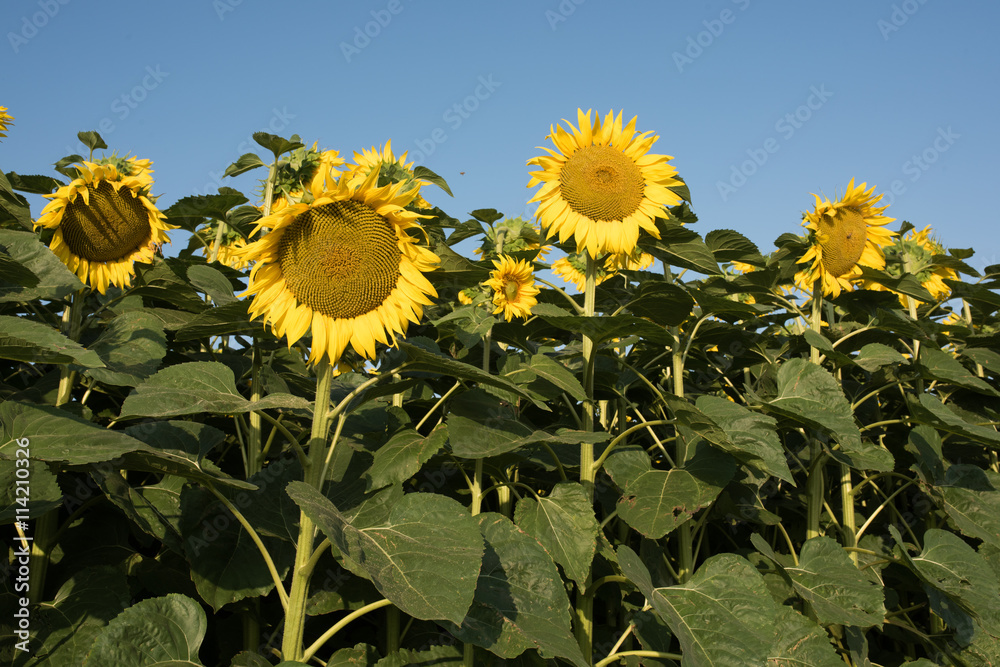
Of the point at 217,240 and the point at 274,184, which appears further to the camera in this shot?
the point at 217,240

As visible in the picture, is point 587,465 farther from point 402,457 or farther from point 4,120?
point 4,120

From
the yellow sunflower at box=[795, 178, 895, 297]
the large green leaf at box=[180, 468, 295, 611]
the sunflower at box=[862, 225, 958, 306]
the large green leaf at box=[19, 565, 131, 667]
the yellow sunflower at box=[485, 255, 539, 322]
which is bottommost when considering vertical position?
the large green leaf at box=[19, 565, 131, 667]

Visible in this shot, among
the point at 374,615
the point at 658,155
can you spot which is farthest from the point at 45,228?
the point at 658,155

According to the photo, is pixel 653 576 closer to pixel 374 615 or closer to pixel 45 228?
pixel 374 615

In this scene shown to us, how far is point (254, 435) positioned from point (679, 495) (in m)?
1.56

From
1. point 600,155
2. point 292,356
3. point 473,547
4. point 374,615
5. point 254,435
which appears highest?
point 600,155

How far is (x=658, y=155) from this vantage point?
3.06 m

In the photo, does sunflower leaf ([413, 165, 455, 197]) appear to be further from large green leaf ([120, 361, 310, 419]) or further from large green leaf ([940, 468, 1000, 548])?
Answer: large green leaf ([940, 468, 1000, 548])

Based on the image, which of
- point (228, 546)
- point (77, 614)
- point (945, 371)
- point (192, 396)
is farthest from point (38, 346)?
point (945, 371)

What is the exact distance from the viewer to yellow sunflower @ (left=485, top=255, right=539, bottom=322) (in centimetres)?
321

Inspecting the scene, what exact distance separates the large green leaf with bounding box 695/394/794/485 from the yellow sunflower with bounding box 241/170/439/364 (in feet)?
3.97

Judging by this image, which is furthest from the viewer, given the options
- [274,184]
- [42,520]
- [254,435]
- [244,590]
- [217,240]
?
[217,240]

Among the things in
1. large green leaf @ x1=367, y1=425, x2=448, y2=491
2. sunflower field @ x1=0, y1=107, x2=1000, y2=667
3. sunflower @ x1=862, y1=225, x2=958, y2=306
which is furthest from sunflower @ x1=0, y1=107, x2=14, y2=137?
sunflower @ x1=862, y1=225, x2=958, y2=306

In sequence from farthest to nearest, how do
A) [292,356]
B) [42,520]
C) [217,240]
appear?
[217,240] → [292,356] → [42,520]
